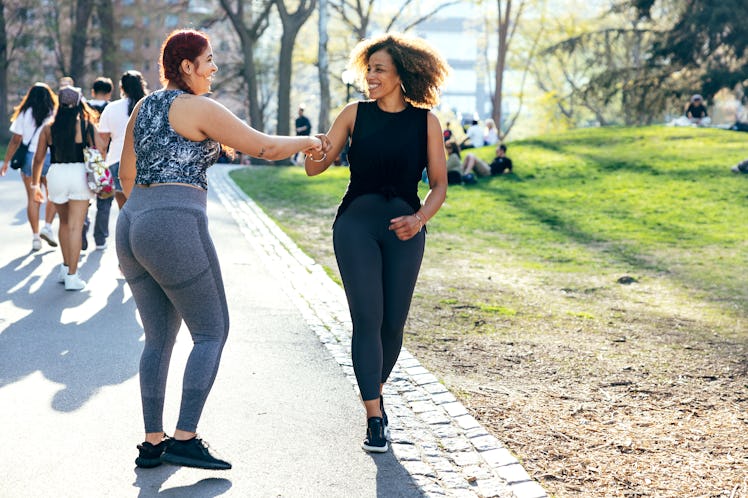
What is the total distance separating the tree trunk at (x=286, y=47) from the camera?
3744 cm

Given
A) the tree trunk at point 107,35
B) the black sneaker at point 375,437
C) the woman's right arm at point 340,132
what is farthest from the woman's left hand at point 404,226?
the tree trunk at point 107,35

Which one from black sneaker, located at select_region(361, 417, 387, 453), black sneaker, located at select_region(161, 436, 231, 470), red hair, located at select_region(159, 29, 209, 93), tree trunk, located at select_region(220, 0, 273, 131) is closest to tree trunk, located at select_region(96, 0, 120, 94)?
tree trunk, located at select_region(220, 0, 273, 131)

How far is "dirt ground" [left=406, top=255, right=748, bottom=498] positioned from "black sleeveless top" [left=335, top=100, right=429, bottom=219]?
1.34 meters

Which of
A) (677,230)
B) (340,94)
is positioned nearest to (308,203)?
(677,230)

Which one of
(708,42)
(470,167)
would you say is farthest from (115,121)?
(708,42)

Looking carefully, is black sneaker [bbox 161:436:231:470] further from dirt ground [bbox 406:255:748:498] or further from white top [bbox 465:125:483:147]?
white top [bbox 465:125:483:147]

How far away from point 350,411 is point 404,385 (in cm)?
67

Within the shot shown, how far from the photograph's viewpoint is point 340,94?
2464 inches

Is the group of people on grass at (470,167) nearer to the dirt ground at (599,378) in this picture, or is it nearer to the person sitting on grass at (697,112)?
the person sitting on grass at (697,112)

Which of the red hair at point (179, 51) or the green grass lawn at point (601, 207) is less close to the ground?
the red hair at point (179, 51)

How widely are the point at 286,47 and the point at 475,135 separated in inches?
429

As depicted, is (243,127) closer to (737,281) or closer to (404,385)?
(404,385)

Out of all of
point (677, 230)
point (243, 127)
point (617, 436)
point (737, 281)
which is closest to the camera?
point (243, 127)

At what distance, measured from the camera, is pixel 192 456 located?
4422 millimetres
